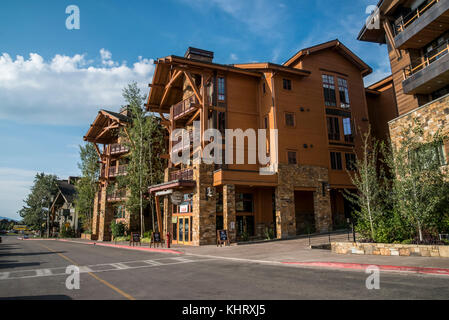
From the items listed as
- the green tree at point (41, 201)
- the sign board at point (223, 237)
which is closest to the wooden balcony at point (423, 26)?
the sign board at point (223, 237)

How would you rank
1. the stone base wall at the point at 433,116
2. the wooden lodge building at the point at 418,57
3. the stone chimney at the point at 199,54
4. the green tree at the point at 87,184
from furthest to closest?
the green tree at the point at 87,184
the stone chimney at the point at 199,54
the wooden lodge building at the point at 418,57
the stone base wall at the point at 433,116

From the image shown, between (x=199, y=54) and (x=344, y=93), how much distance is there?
16.0 meters

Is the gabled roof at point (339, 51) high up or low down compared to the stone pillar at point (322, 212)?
up

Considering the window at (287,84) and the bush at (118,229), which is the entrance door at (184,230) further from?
the window at (287,84)

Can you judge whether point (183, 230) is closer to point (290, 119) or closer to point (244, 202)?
point (244, 202)

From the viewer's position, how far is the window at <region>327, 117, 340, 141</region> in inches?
1110

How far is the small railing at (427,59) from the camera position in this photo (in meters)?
18.2

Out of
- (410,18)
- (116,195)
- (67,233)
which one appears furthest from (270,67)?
(67,233)

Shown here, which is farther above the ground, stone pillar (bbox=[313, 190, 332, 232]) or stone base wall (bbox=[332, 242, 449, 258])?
stone pillar (bbox=[313, 190, 332, 232])

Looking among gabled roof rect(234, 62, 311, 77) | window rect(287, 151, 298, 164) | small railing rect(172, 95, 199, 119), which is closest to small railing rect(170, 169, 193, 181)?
small railing rect(172, 95, 199, 119)

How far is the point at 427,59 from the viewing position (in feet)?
63.0

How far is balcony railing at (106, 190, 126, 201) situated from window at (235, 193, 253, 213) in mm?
16852

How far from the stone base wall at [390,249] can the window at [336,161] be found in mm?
14732

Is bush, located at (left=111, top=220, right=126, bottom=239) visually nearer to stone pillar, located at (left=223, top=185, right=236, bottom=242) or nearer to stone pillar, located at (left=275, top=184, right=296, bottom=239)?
stone pillar, located at (left=223, top=185, right=236, bottom=242)
